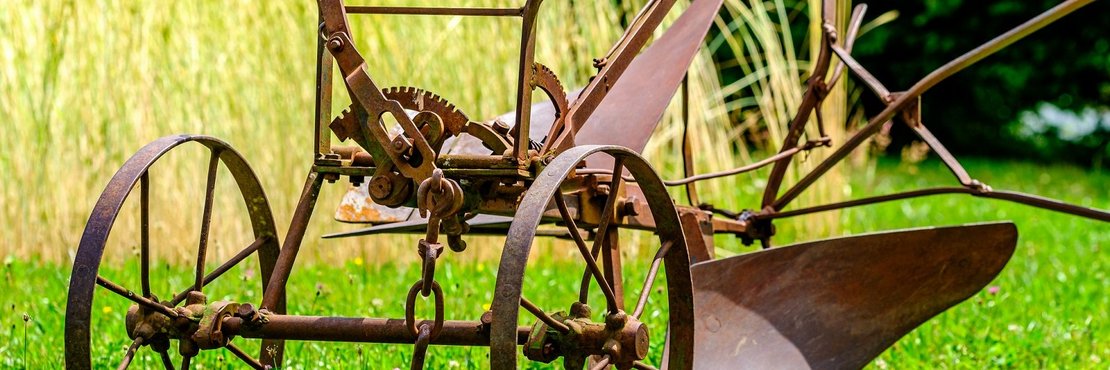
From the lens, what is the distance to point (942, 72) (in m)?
3.06

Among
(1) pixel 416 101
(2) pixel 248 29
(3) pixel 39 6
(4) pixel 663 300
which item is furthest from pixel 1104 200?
(1) pixel 416 101

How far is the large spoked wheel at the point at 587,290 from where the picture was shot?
191 centimetres

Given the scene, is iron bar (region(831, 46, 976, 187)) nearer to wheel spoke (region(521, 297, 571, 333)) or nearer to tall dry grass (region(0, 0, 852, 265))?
wheel spoke (region(521, 297, 571, 333))

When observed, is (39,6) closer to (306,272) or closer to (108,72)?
(108,72)

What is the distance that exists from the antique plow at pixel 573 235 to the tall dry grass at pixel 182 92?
4.71ft

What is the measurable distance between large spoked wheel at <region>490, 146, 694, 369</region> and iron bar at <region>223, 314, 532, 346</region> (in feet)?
0.26

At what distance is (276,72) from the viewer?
4.82 meters

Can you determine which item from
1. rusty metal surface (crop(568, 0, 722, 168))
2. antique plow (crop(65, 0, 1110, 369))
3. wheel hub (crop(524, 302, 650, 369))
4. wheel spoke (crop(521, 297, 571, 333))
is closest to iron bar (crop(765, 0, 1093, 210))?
antique plow (crop(65, 0, 1110, 369))

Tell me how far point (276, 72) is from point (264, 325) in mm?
2663

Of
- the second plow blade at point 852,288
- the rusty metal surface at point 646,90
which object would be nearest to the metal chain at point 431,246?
the rusty metal surface at point 646,90

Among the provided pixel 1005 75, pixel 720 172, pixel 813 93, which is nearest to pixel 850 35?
pixel 813 93

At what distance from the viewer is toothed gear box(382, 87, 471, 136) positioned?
2248 millimetres

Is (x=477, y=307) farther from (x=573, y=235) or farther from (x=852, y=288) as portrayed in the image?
(x=573, y=235)

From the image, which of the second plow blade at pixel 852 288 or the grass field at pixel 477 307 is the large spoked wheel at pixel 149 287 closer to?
the grass field at pixel 477 307
